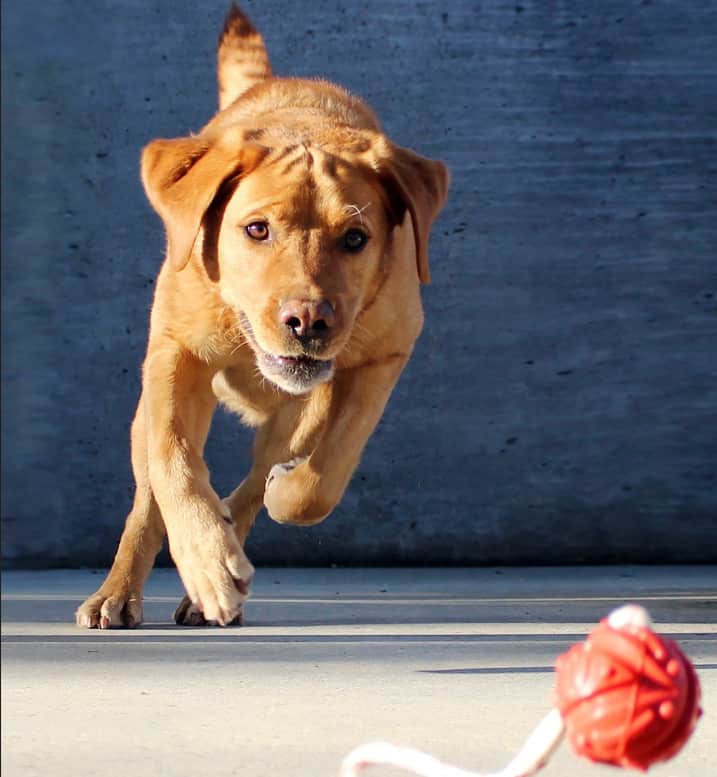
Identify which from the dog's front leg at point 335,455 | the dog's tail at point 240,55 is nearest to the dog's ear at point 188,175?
the dog's front leg at point 335,455

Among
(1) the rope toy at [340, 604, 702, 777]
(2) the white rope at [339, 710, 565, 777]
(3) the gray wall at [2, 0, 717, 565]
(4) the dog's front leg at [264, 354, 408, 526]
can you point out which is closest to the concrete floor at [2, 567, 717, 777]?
(4) the dog's front leg at [264, 354, 408, 526]

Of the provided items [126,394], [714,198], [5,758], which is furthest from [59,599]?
[714,198]

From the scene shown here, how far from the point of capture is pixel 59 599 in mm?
5527

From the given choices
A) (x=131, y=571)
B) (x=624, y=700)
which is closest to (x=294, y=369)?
(x=131, y=571)

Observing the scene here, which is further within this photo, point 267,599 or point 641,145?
point 641,145

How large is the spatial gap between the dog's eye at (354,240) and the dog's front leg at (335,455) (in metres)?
0.42

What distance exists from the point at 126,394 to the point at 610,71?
245cm

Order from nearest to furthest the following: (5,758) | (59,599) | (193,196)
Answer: (5,758) → (193,196) → (59,599)

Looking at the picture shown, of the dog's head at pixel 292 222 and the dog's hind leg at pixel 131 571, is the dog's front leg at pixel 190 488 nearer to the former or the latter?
the dog's head at pixel 292 222

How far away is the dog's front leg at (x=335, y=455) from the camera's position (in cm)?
385

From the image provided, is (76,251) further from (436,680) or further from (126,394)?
(436,680)

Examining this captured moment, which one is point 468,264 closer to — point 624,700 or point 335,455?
point 335,455

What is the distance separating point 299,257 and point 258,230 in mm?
145

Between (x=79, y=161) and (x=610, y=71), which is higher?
(x=610, y=71)
